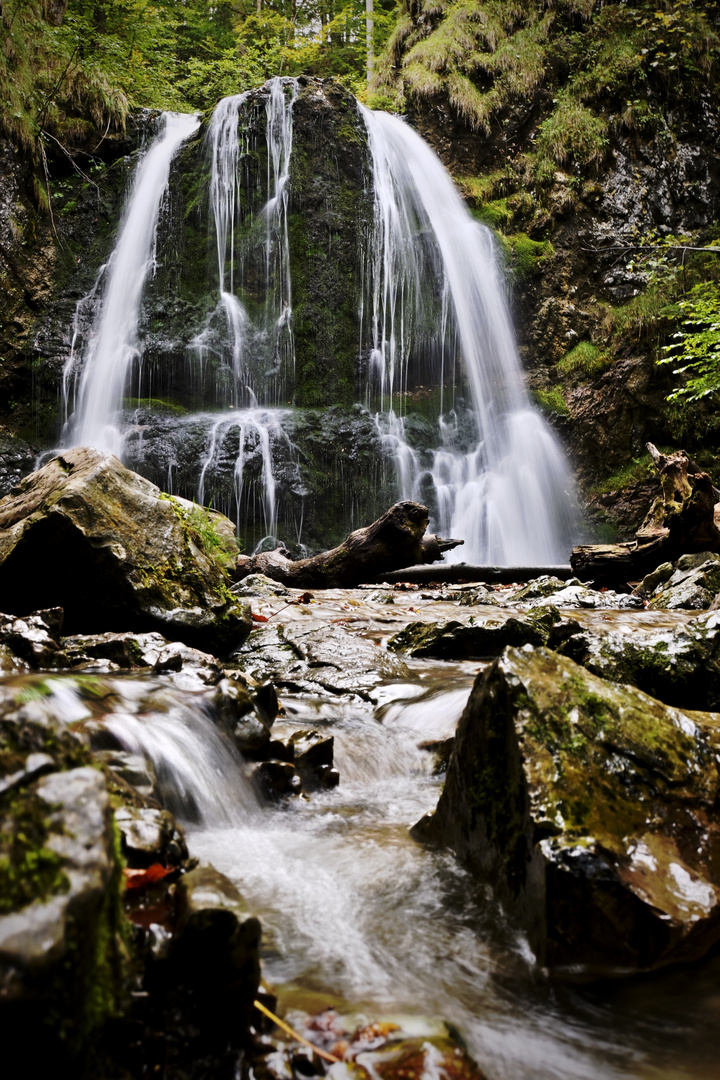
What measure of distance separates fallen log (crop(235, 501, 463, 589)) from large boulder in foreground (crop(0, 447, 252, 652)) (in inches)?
151

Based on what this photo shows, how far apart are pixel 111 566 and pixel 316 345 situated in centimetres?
1236

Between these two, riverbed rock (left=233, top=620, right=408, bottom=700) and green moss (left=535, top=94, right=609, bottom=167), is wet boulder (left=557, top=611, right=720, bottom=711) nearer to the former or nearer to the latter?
riverbed rock (left=233, top=620, right=408, bottom=700)

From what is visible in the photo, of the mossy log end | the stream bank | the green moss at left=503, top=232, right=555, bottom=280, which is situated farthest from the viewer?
the green moss at left=503, top=232, right=555, bottom=280

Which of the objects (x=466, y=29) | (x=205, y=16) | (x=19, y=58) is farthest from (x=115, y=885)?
(x=205, y=16)

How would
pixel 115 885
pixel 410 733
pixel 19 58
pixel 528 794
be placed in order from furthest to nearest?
pixel 19 58, pixel 410 733, pixel 528 794, pixel 115 885

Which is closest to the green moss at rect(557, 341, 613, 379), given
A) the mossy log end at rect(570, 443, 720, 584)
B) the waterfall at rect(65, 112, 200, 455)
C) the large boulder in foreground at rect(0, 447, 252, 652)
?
the mossy log end at rect(570, 443, 720, 584)

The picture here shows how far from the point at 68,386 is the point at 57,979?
15762 millimetres

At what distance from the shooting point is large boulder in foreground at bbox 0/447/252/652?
4594 mm

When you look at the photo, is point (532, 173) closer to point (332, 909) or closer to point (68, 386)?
point (68, 386)

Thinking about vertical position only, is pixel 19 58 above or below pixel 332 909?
above

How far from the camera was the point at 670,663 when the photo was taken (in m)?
3.63

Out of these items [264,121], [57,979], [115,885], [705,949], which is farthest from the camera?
[264,121]

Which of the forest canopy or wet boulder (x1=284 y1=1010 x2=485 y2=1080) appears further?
the forest canopy

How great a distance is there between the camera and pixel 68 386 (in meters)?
15.0
